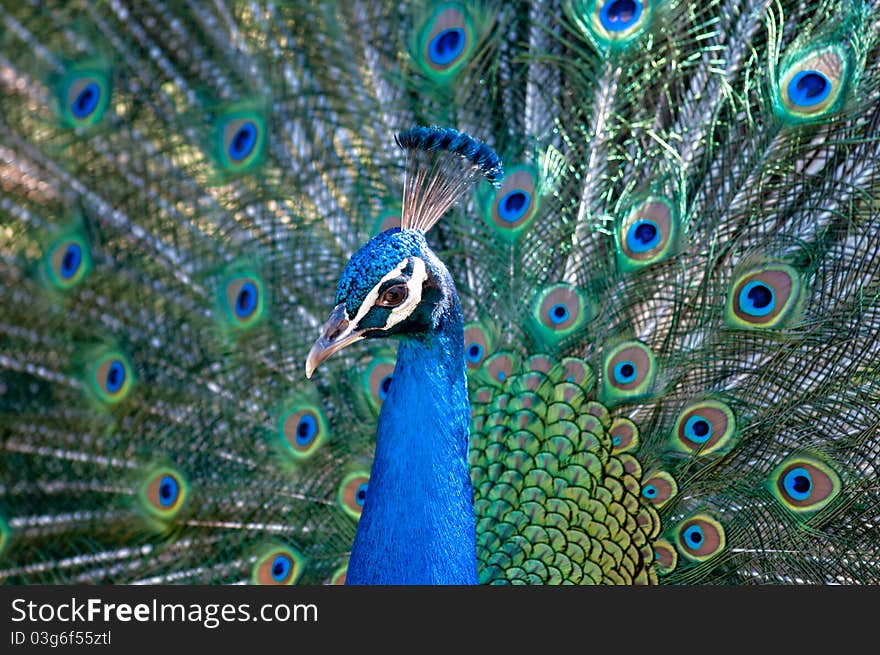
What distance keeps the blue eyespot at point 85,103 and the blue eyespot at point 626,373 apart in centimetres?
112

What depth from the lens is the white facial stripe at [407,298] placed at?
123 cm

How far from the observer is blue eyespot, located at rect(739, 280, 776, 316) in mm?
1813

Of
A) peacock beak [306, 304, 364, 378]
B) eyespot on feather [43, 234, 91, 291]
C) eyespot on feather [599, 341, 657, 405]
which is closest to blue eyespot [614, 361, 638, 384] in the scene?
eyespot on feather [599, 341, 657, 405]

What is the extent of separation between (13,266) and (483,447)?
3.20ft

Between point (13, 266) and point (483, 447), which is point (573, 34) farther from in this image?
point (13, 266)

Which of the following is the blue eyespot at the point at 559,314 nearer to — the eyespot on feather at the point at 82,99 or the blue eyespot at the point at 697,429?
the blue eyespot at the point at 697,429

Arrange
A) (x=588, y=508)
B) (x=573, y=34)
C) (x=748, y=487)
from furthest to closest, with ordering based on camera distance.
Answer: (x=573, y=34) → (x=748, y=487) → (x=588, y=508)

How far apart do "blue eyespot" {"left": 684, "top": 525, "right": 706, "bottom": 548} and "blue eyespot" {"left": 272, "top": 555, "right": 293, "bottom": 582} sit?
73 centimetres

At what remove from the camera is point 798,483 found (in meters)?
1.78

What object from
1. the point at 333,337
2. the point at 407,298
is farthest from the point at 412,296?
the point at 333,337

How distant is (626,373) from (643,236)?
258 mm

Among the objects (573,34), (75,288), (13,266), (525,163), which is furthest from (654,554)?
(13,266)

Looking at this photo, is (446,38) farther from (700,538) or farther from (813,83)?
(700,538)

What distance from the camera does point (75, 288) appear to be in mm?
1936
